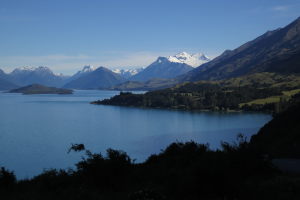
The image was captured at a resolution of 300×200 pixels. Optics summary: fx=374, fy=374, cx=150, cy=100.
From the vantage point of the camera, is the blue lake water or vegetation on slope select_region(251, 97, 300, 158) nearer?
vegetation on slope select_region(251, 97, 300, 158)

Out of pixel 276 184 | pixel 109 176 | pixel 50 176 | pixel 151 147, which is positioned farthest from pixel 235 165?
pixel 151 147

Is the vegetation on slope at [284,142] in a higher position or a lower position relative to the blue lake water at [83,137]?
higher

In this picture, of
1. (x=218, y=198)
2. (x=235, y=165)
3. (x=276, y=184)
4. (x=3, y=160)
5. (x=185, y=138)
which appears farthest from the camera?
(x=185, y=138)

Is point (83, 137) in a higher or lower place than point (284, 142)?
lower

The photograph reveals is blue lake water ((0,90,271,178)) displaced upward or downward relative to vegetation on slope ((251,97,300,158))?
downward

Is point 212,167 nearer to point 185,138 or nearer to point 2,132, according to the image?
point 185,138

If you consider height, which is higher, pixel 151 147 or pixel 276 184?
pixel 276 184

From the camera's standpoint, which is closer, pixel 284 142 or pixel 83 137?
pixel 284 142

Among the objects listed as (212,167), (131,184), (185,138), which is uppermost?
(212,167)

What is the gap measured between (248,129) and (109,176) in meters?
121

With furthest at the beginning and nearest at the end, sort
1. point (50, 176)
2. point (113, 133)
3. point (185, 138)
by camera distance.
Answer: point (113, 133) < point (185, 138) < point (50, 176)

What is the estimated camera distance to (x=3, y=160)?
3182 inches

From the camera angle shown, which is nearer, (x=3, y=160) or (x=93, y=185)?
(x=93, y=185)

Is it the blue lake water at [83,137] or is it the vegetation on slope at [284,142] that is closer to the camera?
the vegetation on slope at [284,142]
